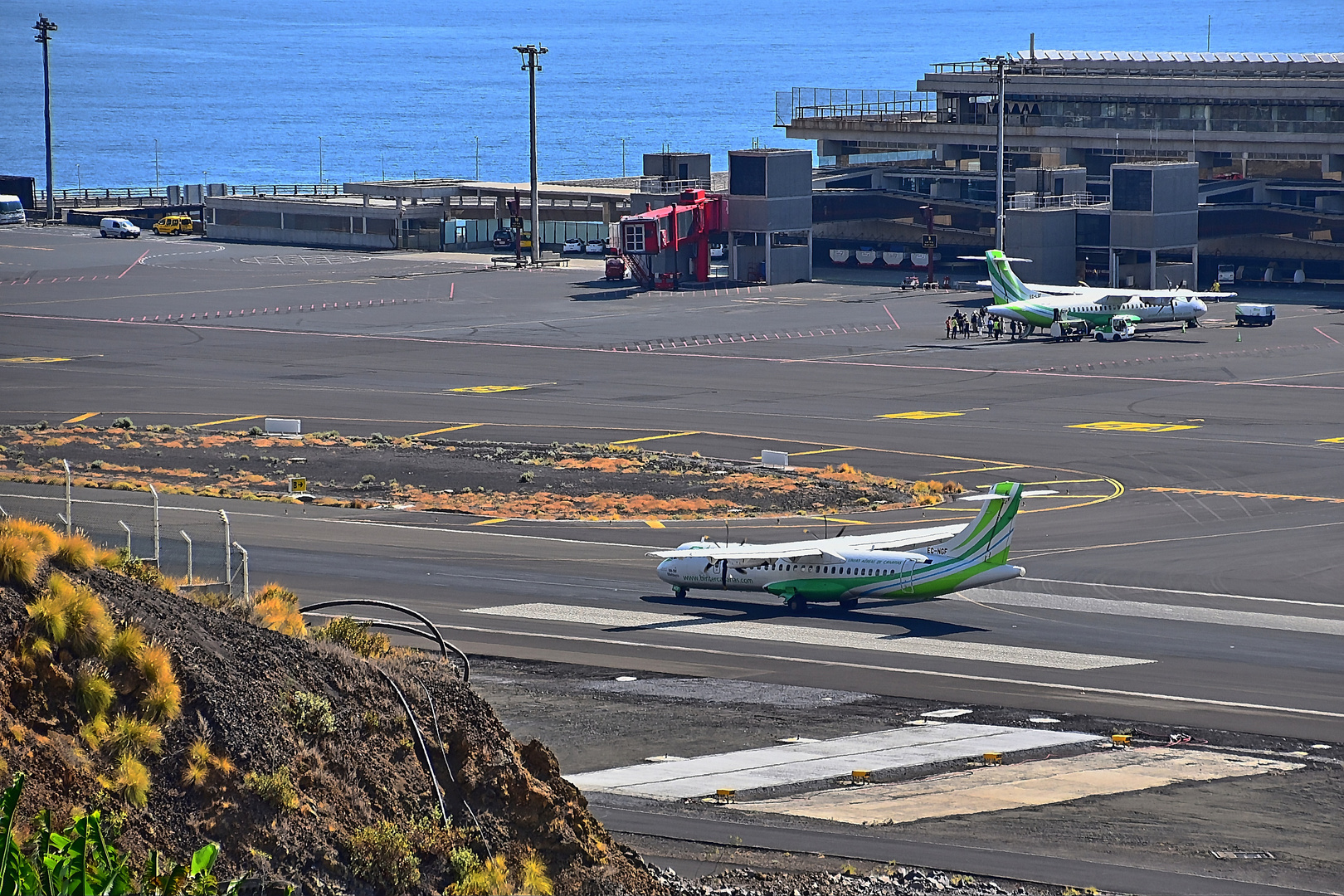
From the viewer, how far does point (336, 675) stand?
24047mm

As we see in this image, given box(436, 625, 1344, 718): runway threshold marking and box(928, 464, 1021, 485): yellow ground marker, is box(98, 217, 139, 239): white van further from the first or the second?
box(436, 625, 1344, 718): runway threshold marking

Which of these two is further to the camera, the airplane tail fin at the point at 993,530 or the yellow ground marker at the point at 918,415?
the yellow ground marker at the point at 918,415

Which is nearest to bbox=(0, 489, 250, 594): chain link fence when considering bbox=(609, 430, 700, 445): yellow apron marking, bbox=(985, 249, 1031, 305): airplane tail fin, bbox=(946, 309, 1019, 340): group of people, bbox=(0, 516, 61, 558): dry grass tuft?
bbox=(0, 516, 61, 558): dry grass tuft

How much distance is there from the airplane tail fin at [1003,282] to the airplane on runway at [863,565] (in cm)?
6907

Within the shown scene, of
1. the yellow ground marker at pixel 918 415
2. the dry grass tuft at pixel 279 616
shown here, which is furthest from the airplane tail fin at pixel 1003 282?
the dry grass tuft at pixel 279 616

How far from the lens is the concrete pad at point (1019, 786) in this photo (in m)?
34.1

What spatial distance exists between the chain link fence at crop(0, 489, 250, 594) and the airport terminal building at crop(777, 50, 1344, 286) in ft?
357

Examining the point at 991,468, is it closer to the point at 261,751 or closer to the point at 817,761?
the point at 817,761

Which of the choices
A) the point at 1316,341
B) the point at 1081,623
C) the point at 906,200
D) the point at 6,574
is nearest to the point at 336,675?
the point at 6,574

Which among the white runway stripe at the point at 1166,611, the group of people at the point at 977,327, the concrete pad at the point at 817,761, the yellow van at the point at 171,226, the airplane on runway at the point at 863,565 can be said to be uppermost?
the yellow van at the point at 171,226

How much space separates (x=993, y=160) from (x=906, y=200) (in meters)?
11.1

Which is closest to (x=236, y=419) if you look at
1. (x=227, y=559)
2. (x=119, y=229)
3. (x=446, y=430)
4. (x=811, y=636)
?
(x=446, y=430)

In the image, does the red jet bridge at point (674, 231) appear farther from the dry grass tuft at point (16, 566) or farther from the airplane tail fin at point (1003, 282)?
the dry grass tuft at point (16, 566)

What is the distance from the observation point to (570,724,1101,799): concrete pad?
35.6 meters
